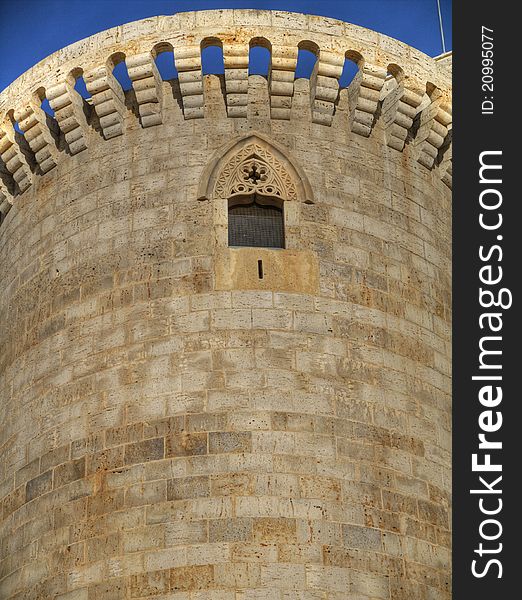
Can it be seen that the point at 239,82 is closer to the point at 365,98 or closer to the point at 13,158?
the point at 365,98

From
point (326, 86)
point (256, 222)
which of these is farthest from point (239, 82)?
point (256, 222)

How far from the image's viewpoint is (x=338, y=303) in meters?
13.5

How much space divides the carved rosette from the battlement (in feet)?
1.65

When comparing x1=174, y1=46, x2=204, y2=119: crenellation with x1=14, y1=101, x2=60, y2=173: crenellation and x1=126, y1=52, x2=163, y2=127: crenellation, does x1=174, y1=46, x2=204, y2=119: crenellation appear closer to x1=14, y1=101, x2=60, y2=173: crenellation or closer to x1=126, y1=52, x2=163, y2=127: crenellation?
x1=126, y1=52, x2=163, y2=127: crenellation

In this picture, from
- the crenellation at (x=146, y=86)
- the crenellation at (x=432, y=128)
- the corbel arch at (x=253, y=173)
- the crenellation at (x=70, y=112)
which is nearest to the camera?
the corbel arch at (x=253, y=173)

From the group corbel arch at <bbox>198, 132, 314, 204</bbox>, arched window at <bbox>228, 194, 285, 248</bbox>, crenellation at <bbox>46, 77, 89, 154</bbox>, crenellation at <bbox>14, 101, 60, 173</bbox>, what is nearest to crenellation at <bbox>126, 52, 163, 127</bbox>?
crenellation at <bbox>46, 77, 89, 154</bbox>

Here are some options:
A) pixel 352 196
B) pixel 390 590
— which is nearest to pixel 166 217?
pixel 352 196

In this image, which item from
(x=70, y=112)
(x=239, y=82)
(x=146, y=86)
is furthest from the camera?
(x=70, y=112)

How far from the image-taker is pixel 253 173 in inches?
557

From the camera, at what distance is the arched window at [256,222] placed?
13.9 meters

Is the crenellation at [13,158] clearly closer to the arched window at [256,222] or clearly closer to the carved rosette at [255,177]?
the carved rosette at [255,177]

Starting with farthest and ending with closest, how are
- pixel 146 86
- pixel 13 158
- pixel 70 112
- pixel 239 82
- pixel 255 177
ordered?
pixel 13 158
pixel 70 112
pixel 146 86
pixel 239 82
pixel 255 177

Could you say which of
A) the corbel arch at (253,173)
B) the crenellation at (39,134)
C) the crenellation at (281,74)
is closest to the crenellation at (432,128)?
the crenellation at (281,74)

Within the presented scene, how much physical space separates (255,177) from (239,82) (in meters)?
1.09
